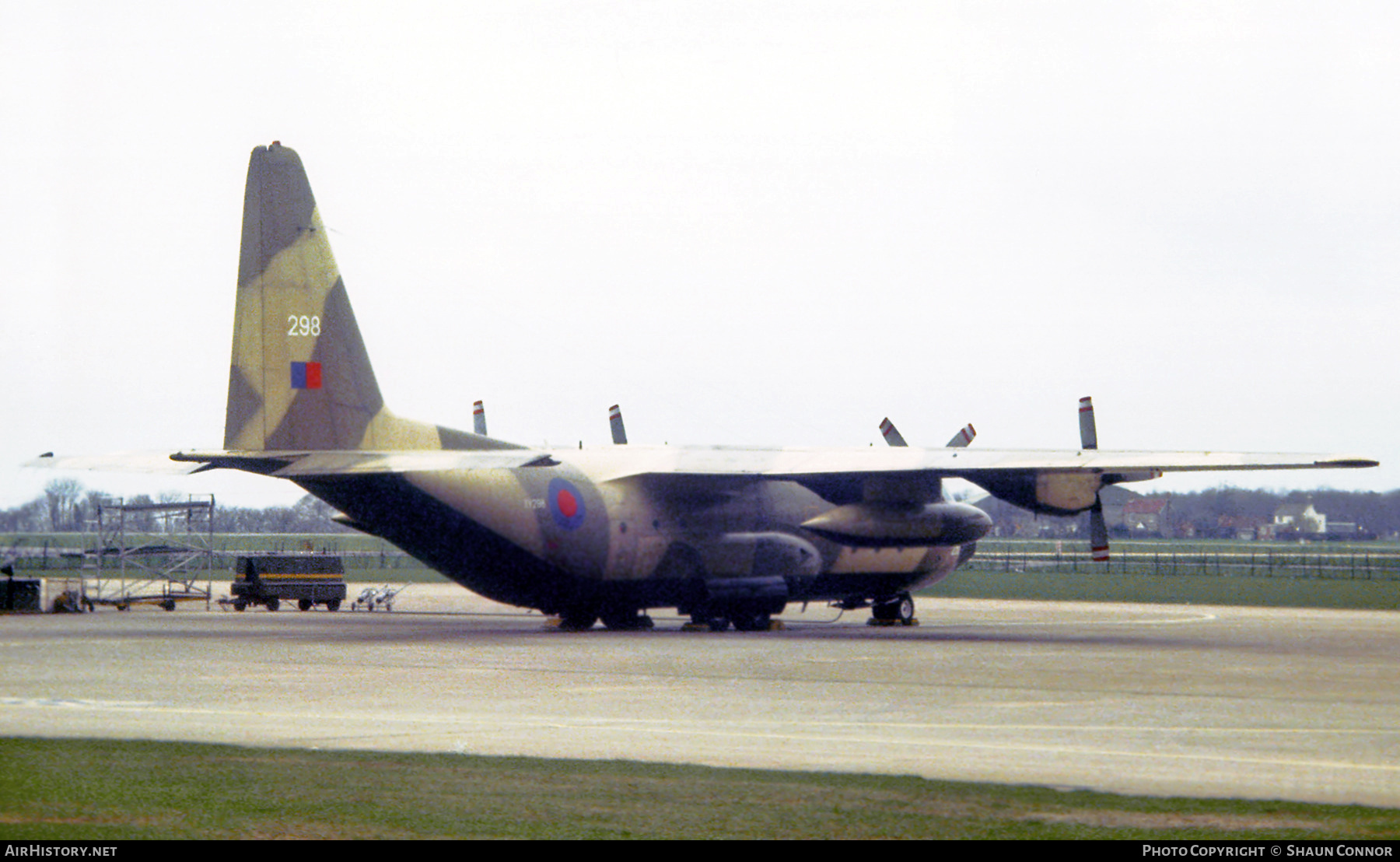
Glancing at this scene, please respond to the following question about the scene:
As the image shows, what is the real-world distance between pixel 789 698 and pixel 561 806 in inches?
360

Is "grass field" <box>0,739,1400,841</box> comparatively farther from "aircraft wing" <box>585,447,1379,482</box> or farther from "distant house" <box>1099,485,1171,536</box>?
"distant house" <box>1099,485,1171,536</box>

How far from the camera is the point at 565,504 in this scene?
1382 inches

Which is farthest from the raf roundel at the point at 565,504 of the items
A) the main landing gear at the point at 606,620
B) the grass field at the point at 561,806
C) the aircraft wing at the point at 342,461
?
the grass field at the point at 561,806

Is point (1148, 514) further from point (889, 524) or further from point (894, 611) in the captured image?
point (889, 524)

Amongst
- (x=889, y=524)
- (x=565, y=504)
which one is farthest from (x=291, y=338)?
(x=889, y=524)

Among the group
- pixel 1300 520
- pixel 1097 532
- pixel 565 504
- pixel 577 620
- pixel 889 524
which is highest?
pixel 565 504

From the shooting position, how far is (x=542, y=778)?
1321 centimetres

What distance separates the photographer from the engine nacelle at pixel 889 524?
36.8 metres

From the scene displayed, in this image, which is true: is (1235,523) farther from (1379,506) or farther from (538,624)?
(538,624)

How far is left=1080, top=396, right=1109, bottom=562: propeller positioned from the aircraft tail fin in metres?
14.9

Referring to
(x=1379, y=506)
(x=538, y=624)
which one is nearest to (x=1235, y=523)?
(x=1379, y=506)

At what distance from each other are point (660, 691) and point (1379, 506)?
12560 centimetres

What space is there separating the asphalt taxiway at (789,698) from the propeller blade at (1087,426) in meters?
4.44
